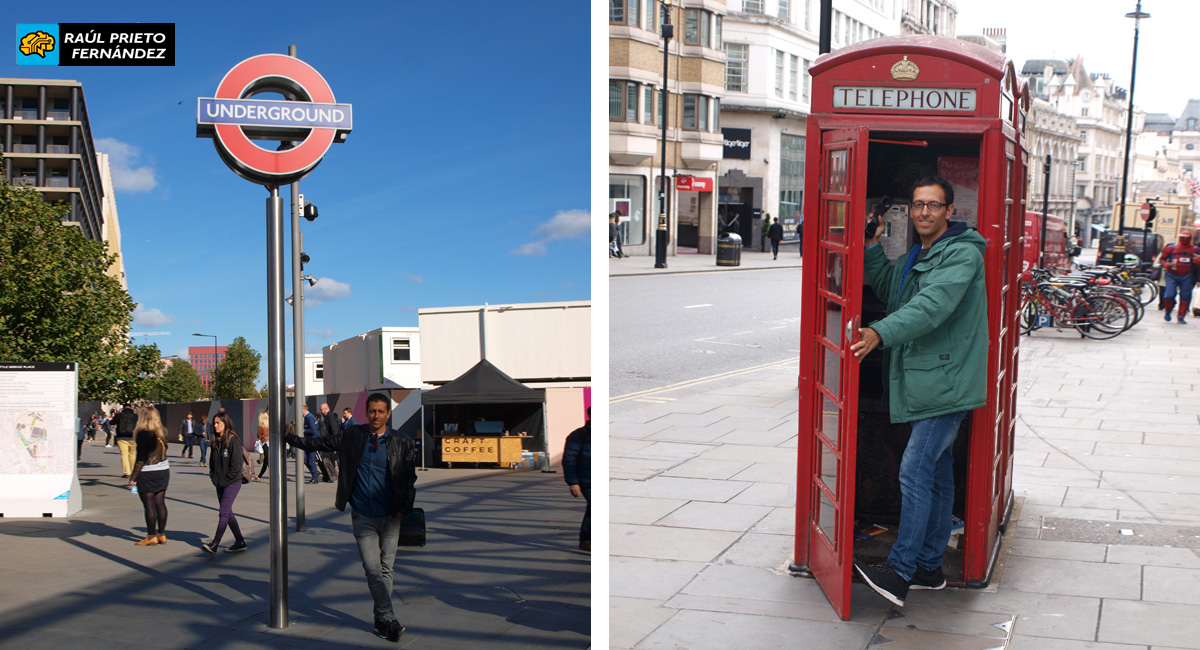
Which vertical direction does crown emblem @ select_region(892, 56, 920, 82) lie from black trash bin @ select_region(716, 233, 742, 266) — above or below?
above

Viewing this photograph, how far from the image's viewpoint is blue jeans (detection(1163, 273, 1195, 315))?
740 inches

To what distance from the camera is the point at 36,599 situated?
5465 millimetres

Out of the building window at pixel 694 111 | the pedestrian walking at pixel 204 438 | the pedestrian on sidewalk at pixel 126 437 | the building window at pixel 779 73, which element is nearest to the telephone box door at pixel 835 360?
the pedestrian walking at pixel 204 438

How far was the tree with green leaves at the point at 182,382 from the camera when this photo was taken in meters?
6.39

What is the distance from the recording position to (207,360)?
6.39m

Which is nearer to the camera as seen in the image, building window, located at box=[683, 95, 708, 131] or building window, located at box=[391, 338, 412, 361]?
building window, located at box=[391, 338, 412, 361]

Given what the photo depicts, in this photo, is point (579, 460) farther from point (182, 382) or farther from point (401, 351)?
point (182, 382)

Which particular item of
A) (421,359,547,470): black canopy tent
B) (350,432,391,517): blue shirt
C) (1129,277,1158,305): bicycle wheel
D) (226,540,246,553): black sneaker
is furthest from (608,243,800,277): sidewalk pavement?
(350,432,391,517): blue shirt

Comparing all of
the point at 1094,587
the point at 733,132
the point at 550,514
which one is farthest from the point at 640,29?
the point at 1094,587

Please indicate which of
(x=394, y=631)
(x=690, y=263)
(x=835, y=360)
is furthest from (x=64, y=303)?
(x=690, y=263)

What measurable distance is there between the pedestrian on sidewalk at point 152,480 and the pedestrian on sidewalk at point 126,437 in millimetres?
36

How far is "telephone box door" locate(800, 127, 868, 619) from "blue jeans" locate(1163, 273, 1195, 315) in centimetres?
1694

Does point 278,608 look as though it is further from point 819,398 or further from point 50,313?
point 819,398

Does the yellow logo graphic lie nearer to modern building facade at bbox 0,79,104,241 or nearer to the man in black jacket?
modern building facade at bbox 0,79,104,241
